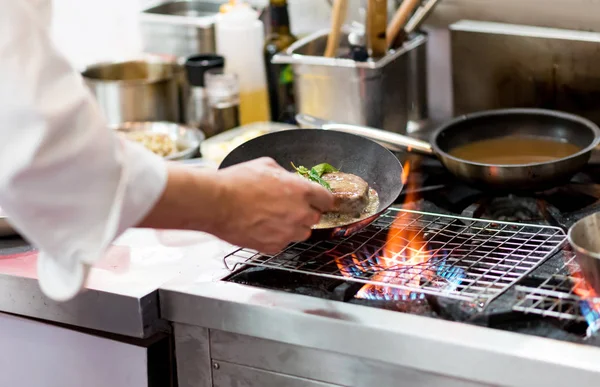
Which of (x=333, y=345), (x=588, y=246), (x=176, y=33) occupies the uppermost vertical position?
(x=176, y=33)

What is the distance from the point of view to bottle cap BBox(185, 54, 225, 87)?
188 cm

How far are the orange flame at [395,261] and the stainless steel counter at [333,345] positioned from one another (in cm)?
7

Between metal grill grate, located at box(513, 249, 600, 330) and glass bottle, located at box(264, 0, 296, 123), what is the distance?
2.99 feet

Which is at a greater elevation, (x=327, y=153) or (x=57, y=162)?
(x=57, y=162)

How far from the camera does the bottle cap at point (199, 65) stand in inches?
74.1

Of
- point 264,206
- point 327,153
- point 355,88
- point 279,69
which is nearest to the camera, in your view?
point 264,206

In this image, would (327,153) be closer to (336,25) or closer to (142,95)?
(336,25)

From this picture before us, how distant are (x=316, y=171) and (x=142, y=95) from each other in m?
0.64

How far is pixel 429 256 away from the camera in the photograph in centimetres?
128

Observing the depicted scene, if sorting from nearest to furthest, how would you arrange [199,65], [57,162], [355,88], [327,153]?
1. [57,162]
2. [327,153]
3. [355,88]
4. [199,65]

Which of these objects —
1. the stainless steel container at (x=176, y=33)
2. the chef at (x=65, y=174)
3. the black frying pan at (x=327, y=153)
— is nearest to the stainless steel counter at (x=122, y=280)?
the black frying pan at (x=327, y=153)

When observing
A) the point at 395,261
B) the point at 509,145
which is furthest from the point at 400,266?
the point at 509,145

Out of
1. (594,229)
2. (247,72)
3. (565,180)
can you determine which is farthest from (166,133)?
(594,229)

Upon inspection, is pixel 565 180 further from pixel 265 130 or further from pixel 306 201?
pixel 265 130
